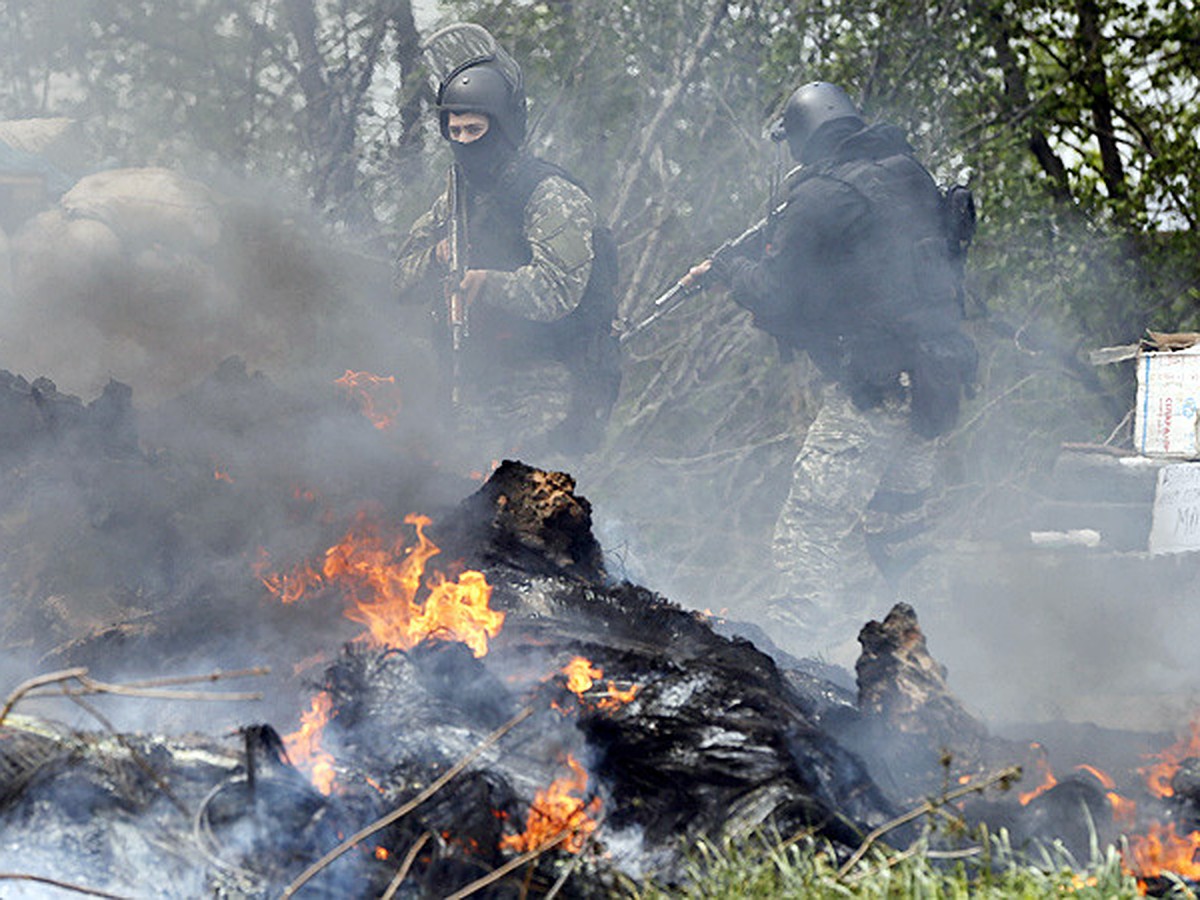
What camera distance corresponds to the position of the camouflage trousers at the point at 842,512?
6434mm

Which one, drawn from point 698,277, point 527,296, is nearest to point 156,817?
point 527,296

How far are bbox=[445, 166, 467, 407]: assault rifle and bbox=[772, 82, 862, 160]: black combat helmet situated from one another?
1.69 m

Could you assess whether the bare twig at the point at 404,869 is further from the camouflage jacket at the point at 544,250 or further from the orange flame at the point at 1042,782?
the camouflage jacket at the point at 544,250

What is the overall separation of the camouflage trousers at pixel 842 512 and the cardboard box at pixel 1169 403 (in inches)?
78.0

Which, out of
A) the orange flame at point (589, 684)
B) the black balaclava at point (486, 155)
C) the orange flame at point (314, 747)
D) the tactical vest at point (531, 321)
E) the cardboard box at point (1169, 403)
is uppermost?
the black balaclava at point (486, 155)

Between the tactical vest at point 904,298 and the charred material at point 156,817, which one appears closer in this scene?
the charred material at point 156,817

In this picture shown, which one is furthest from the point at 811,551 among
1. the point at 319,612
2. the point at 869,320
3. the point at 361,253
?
the point at 361,253

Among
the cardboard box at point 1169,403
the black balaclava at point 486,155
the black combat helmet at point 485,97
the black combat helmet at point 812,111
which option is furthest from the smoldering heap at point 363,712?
the cardboard box at point 1169,403

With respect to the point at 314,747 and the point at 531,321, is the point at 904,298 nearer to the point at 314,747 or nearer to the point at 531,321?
the point at 531,321

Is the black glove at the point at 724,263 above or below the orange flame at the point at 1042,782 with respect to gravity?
above

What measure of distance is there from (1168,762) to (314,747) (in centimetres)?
280

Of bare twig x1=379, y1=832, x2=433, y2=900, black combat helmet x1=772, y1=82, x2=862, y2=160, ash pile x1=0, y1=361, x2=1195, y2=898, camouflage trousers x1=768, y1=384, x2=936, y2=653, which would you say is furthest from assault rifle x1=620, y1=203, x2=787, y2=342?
bare twig x1=379, y1=832, x2=433, y2=900

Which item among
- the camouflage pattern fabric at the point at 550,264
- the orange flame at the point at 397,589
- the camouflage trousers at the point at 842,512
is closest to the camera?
the orange flame at the point at 397,589

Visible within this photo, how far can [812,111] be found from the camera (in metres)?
6.14
